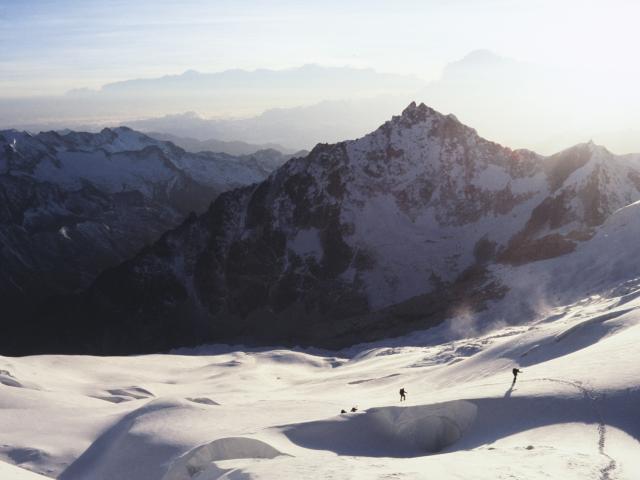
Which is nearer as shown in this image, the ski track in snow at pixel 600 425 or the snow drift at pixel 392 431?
the ski track in snow at pixel 600 425


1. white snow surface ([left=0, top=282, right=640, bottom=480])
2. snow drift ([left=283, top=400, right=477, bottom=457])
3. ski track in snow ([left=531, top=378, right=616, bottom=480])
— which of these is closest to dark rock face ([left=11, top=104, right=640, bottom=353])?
white snow surface ([left=0, top=282, right=640, bottom=480])

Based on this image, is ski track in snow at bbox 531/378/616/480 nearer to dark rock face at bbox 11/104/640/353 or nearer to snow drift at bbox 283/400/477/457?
snow drift at bbox 283/400/477/457

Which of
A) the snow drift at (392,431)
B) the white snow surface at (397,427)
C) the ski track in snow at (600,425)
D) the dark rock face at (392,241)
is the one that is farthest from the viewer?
the dark rock face at (392,241)

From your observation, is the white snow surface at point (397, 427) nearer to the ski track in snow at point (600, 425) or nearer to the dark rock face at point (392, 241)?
the ski track in snow at point (600, 425)

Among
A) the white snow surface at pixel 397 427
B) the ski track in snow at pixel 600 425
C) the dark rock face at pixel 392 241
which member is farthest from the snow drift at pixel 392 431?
the dark rock face at pixel 392 241

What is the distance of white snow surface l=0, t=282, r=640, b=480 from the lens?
1118 inches

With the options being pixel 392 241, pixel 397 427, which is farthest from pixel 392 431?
pixel 392 241

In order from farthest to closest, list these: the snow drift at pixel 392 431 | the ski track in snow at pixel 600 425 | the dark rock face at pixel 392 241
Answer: the dark rock face at pixel 392 241
the snow drift at pixel 392 431
the ski track in snow at pixel 600 425

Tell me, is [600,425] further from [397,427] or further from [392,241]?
[392,241]

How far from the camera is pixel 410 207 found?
198m

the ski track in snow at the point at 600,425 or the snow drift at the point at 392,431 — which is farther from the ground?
the ski track in snow at the point at 600,425

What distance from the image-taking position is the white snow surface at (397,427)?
28406 mm

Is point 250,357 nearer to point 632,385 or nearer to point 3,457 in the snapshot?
point 3,457

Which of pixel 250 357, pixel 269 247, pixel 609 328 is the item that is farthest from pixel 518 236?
pixel 609 328
